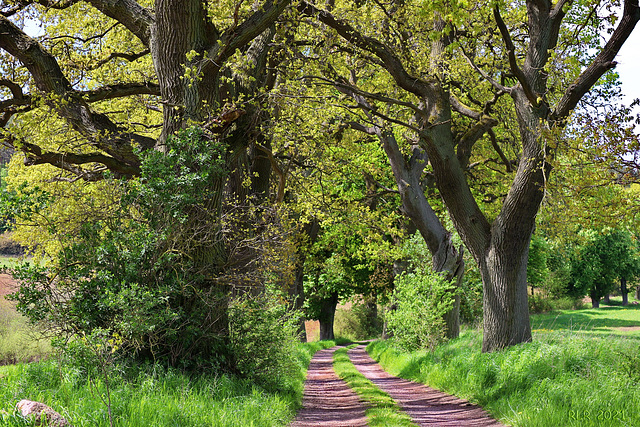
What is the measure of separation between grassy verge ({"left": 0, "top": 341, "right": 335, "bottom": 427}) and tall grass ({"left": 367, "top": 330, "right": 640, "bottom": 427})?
334cm

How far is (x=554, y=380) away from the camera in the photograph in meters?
7.86

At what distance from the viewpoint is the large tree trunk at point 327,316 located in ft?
119

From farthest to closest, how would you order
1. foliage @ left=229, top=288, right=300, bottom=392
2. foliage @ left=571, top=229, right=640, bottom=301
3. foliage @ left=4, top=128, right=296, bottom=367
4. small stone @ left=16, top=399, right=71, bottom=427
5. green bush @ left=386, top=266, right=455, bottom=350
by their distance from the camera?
foliage @ left=571, top=229, right=640, bottom=301, green bush @ left=386, top=266, right=455, bottom=350, foliage @ left=229, top=288, right=300, bottom=392, foliage @ left=4, top=128, right=296, bottom=367, small stone @ left=16, top=399, right=71, bottom=427

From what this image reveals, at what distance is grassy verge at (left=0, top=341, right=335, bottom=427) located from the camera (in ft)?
16.2

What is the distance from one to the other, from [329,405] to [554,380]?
3.90 metres

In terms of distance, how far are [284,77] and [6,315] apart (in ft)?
38.5

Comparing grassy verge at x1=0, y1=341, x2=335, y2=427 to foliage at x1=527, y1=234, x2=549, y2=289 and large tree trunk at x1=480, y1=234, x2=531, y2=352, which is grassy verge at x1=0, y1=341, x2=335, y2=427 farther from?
foliage at x1=527, y1=234, x2=549, y2=289

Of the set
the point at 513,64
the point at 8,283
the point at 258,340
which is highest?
the point at 513,64

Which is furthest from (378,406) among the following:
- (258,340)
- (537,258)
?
(537,258)

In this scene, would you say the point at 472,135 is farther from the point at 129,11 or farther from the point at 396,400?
the point at 129,11

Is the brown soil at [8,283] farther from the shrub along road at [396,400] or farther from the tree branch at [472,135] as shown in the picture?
the tree branch at [472,135]

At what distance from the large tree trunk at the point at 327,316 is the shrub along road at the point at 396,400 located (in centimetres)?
2179

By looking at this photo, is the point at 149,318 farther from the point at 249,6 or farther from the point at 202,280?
the point at 249,6

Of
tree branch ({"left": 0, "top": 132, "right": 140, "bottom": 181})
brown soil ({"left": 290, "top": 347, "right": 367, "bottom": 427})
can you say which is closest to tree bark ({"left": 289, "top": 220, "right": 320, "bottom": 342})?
brown soil ({"left": 290, "top": 347, "right": 367, "bottom": 427})
